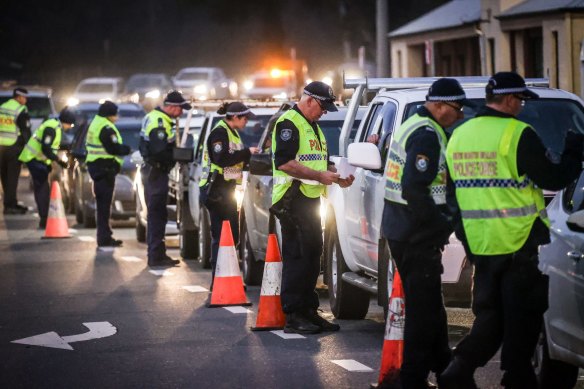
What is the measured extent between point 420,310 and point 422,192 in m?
0.67

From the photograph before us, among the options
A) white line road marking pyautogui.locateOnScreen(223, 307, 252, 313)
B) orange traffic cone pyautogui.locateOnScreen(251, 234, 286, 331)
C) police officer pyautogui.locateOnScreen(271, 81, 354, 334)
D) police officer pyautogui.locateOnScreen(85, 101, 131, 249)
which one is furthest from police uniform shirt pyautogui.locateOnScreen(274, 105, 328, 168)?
police officer pyautogui.locateOnScreen(85, 101, 131, 249)

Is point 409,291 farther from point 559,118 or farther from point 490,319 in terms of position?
point 559,118

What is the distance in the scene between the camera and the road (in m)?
9.84

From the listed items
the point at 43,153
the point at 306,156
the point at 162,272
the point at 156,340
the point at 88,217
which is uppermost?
the point at 306,156

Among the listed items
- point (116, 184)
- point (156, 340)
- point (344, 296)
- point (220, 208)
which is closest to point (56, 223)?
point (116, 184)

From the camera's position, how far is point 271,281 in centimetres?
1195

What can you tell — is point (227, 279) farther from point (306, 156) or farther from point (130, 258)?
point (130, 258)

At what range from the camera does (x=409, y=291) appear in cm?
868

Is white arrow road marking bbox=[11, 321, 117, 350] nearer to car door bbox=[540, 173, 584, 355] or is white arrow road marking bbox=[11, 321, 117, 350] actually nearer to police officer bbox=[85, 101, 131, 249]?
car door bbox=[540, 173, 584, 355]

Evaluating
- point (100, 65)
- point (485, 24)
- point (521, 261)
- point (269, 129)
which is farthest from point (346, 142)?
point (100, 65)

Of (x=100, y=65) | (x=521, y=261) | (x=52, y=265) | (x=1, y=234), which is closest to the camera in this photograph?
(x=521, y=261)

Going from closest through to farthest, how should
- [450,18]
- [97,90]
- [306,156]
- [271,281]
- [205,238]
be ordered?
[306,156] → [271,281] → [205,238] → [450,18] → [97,90]

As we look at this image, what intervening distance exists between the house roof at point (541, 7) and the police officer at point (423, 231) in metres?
20.4

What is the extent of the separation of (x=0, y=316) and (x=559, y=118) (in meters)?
4.89
